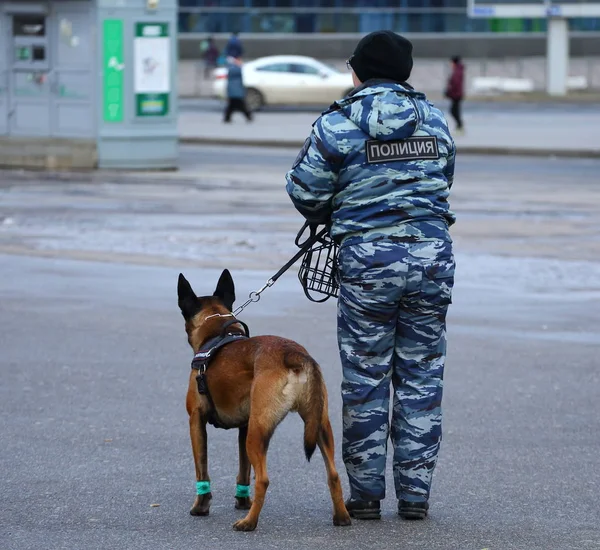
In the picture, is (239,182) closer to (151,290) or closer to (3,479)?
(151,290)

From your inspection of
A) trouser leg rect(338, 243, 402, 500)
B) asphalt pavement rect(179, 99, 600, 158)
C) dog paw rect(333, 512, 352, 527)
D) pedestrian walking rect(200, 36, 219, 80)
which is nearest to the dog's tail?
trouser leg rect(338, 243, 402, 500)

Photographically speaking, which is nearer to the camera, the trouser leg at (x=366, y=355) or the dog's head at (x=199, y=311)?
the trouser leg at (x=366, y=355)

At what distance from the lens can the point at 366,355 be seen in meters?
5.03

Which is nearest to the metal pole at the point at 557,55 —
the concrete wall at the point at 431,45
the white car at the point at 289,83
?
the white car at the point at 289,83

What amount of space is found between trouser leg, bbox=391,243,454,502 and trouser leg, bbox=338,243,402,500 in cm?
6

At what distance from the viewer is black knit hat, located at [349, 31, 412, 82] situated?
5016 millimetres

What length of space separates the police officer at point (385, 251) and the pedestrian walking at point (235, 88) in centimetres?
2778

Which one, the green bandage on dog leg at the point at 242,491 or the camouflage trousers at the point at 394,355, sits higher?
the camouflage trousers at the point at 394,355

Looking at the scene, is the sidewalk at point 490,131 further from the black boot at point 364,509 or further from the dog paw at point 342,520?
the dog paw at point 342,520

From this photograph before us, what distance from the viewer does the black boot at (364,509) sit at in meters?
5.11

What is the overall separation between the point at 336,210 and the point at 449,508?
1.27 metres

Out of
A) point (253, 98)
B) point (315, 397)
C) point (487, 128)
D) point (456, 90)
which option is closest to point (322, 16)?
point (253, 98)

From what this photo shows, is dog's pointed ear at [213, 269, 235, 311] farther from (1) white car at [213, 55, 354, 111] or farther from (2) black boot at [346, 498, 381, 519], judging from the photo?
(1) white car at [213, 55, 354, 111]

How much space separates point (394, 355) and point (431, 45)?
176 feet
